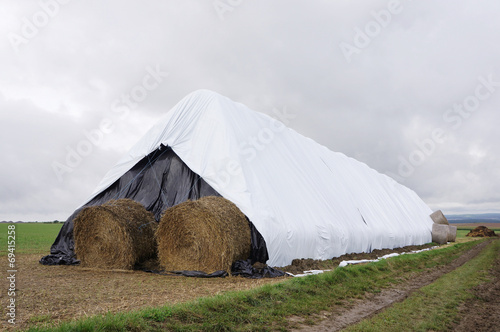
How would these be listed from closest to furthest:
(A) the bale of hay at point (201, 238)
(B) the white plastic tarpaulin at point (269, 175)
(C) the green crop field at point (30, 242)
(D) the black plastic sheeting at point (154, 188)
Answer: (A) the bale of hay at point (201, 238), (B) the white plastic tarpaulin at point (269, 175), (D) the black plastic sheeting at point (154, 188), (C) the green crop field at point (30, 242)

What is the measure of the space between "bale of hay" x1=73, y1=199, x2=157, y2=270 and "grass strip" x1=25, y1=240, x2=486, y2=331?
439 centimetres

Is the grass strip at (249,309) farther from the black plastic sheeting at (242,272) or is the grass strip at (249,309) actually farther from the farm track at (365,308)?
the black plastic sheeting at (242,272)

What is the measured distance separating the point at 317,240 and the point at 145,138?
6545mm

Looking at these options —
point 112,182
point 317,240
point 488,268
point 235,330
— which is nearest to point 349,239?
point 317,240

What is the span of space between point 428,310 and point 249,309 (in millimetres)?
2816

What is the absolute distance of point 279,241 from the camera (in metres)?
9.88

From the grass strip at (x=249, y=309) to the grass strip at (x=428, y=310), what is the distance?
78 centimetres

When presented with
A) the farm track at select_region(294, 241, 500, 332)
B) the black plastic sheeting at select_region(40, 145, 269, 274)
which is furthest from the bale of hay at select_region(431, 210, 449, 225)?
the black plastic sheeting at select_region(40, 145, 269, 274)

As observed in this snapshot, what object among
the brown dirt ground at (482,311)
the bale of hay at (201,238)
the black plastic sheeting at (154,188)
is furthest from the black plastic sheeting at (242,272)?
the brown dirt ground at (482,311)

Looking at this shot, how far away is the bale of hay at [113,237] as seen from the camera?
364 inches

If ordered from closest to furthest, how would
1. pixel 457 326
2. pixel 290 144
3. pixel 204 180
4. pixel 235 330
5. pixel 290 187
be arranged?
pixel 235 330, pixel 457 326, pixel 204 180, pixel 290 187, pixel 290 144

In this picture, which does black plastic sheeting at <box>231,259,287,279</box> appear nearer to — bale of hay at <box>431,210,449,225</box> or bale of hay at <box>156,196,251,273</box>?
bale of hay at <box>156,196,251,273</box>

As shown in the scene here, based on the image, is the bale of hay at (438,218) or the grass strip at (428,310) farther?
the bale of hay at (438,218)

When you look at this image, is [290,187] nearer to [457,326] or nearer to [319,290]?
[319,290]
